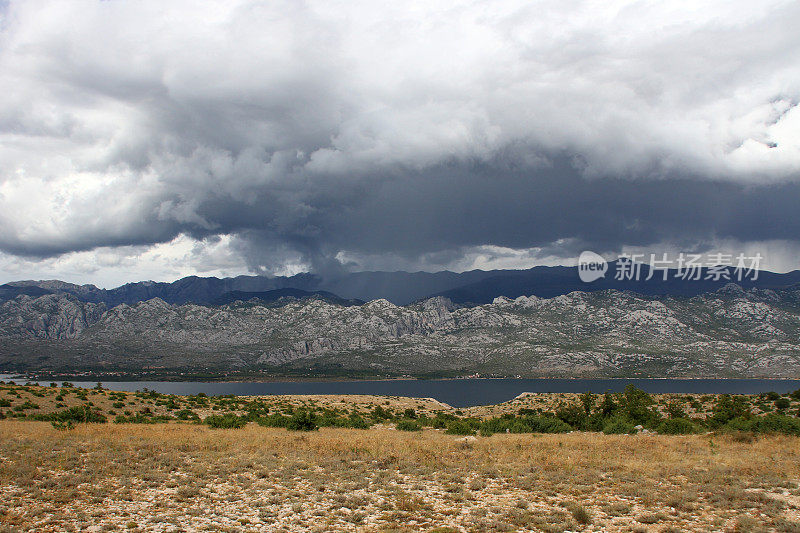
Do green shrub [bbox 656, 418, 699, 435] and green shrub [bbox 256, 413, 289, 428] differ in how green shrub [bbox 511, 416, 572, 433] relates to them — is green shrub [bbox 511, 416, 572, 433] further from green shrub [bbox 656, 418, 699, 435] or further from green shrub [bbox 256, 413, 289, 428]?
green shrub [bbox 256, 413, 289, 428]

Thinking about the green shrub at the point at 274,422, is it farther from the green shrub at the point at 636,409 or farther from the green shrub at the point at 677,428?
the green shrub at the point at 636,409

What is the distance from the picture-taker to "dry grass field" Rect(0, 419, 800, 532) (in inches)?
571

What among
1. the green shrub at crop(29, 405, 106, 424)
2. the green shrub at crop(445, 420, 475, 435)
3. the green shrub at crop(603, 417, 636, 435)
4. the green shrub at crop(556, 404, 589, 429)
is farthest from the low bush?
the green shrub at crop(29, 405, 106, 424)

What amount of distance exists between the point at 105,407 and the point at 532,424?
3859cm

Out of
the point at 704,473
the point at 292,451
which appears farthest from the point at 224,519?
the point at 704,473

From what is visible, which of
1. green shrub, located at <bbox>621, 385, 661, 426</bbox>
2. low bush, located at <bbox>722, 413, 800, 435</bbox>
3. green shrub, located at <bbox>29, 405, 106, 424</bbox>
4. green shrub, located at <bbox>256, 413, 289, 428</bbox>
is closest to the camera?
low bush, located at <bbox>722, 413, 800, 435</bbox>

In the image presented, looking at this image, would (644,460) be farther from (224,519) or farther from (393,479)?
(224,519)

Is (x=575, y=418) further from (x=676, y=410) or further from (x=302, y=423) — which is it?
(x=302, y=423)

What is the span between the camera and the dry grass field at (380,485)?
14.5 metres

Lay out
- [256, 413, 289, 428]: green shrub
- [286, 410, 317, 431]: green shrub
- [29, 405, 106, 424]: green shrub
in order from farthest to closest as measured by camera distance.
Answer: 1. [256, 413, 289, 428]: green shrub
2. [286, 410, 317, 431]: green shrub
3. [29, 405, 106, 424]: green shrub

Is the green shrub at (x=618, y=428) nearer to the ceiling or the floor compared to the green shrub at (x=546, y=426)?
nearer to the ceiling

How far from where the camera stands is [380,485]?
61.0 ft

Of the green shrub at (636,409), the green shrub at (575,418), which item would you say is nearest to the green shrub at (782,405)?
the green shrub at (636,409)

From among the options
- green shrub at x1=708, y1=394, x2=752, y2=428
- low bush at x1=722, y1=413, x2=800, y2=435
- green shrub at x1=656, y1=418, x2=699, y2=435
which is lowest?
green shrub at x1=656, y1=418, x2=699, y2=435
